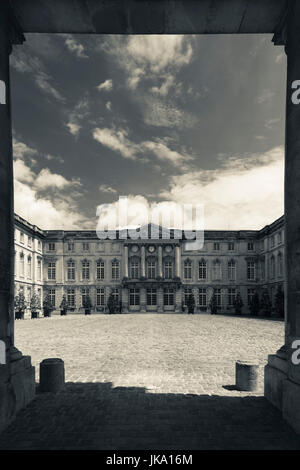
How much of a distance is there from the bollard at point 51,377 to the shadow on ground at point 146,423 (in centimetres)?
21

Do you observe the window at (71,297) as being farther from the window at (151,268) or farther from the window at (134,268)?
the window at (151,268)

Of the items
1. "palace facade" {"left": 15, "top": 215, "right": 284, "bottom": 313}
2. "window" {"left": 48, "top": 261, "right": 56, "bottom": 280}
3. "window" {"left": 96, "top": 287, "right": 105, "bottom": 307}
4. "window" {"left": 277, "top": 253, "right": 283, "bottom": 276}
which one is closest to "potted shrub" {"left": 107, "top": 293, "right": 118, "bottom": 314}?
"palace facade" {"left": 15, "top": 215, "right": 284, "bottom": 313}

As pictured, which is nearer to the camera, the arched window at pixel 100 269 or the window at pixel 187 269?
the arched window at pixel 100 269

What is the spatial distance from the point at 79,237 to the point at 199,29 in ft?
149

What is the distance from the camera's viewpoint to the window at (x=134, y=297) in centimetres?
4825

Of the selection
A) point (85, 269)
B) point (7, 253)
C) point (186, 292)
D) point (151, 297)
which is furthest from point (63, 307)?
point (7, 253)

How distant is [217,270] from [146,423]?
1823 inches

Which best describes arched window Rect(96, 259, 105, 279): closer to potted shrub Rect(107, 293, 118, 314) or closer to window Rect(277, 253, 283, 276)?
potted shrub Rect(107, 293, 118, 314)

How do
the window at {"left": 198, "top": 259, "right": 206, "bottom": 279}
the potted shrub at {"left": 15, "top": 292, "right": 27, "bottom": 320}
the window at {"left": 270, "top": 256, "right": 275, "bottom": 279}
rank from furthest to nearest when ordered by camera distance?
the window at {"left": 198, "top": 259, "right": 206, "bottom": 279}
the window at {"left": 270, "top": 256, "right": 275, "bottom": 279}
the potted shrub at {"left": 15, "top": 292, "right": 27, "bottom": 320}

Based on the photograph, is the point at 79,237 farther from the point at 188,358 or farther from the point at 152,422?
the point at 152,422

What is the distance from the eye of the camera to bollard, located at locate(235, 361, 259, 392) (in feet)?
21.7

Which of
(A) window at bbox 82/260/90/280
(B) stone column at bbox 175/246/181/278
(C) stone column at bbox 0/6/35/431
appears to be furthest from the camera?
(A) window at bbox 82/260/90/280

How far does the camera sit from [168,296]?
48406mm

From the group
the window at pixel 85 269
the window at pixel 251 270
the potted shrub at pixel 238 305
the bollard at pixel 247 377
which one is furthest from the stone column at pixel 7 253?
the window at pixel 251 270
